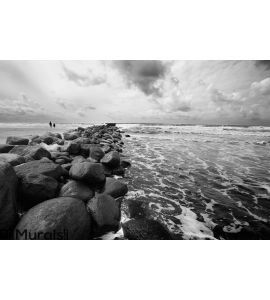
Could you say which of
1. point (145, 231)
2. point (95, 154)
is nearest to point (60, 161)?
point (95, 154)

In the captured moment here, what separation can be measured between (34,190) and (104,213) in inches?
47.5

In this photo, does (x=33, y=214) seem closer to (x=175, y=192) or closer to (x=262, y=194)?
(x=175, y=192)

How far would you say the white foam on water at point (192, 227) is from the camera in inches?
91.1

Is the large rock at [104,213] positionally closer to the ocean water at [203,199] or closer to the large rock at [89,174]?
the ocean water at [203,199]

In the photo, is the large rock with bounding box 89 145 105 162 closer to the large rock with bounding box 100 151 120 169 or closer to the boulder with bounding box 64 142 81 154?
the large rock with bounding box 100 151 120 169

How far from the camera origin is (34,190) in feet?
7.25

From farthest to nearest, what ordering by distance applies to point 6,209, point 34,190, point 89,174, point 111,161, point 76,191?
point 111,161, point 89,174, point 76,191, point 34,190, point 6,209

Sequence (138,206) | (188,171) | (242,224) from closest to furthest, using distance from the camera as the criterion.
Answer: (242,224) < (138,206) < (188,171)

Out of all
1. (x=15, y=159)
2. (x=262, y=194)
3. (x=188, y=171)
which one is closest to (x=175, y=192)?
(x=188, y=171)

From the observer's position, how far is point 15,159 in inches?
120

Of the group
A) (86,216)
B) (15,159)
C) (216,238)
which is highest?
(15,159)

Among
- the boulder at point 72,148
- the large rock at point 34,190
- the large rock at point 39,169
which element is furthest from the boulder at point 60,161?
the large rock at point 34,190

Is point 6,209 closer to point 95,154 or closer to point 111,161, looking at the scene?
point 111,161

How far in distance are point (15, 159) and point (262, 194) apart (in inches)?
240
